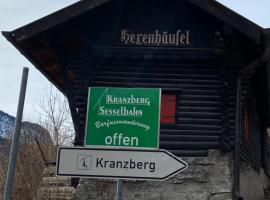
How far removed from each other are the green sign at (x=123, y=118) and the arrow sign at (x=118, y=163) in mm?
82

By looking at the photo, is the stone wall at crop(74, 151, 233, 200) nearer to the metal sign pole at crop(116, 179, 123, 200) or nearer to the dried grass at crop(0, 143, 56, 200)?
the metal sign pole at crop(116, 179, 123, 200)

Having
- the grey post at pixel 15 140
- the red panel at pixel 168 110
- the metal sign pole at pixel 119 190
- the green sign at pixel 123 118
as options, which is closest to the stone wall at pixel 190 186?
the red panel at pixel 168 110

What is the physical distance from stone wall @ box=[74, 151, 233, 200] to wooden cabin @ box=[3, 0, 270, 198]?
8.5 inches

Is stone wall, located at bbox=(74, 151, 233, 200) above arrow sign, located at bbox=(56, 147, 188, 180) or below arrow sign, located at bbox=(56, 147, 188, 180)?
above

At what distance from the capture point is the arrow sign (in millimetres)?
4496

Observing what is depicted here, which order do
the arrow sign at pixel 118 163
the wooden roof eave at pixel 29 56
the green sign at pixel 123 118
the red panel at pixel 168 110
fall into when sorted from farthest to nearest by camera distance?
the red panel at pixel 168 110 → the wooden roof eave at pixel 29 56 → the green sign at pixel 123 118 → the arrow sign at pixel 118 163

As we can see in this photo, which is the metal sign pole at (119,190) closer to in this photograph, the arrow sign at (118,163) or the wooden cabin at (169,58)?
the arrow sign at (118,163)

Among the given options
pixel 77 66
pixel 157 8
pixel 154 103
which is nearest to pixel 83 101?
pixel 77 66

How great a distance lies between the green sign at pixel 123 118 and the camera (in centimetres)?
460

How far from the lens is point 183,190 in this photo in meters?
9.13

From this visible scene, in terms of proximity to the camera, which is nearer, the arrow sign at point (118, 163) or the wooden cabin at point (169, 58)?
the arrow sign at point (118, 163)

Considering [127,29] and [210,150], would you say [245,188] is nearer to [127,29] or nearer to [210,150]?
[210,150]

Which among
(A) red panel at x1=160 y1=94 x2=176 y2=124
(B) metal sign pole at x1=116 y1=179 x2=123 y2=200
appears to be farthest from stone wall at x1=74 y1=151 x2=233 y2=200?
(B) metal sign pole at x1=116 y1=179 x2=123 y2=200

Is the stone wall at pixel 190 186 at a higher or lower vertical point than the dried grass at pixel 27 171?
lower
